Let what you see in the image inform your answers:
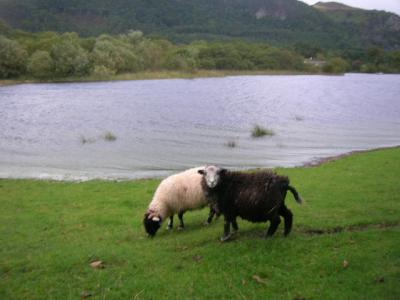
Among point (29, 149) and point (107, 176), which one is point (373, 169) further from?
point (29, 149)

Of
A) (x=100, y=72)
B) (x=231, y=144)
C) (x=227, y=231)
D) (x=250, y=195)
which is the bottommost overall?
(x=231, y=144)

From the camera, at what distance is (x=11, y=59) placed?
353 feet

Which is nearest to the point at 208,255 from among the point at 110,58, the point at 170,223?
the point at 170,223

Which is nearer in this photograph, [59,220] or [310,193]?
[59,220]

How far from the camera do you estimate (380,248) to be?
930 centimetres

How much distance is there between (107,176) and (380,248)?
65.6 feet

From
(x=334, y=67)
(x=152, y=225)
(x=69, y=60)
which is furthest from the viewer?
(x=334, y=67)

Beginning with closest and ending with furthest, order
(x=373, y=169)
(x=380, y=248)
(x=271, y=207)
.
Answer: (x=380, y=248) < (x=271, y=207) < (x=373, y=169)

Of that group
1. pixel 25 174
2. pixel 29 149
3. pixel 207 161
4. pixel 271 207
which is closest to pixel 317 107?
pixel 207 161

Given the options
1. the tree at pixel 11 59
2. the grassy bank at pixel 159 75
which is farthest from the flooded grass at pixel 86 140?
the tree at pixel 11 59

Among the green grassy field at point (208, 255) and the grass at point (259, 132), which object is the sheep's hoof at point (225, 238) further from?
the grass at point (259, 132)

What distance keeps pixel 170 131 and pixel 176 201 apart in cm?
3231

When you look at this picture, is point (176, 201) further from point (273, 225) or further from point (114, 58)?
point (114, 58)

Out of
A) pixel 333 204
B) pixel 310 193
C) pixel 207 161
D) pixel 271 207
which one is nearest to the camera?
pixel 271 207
